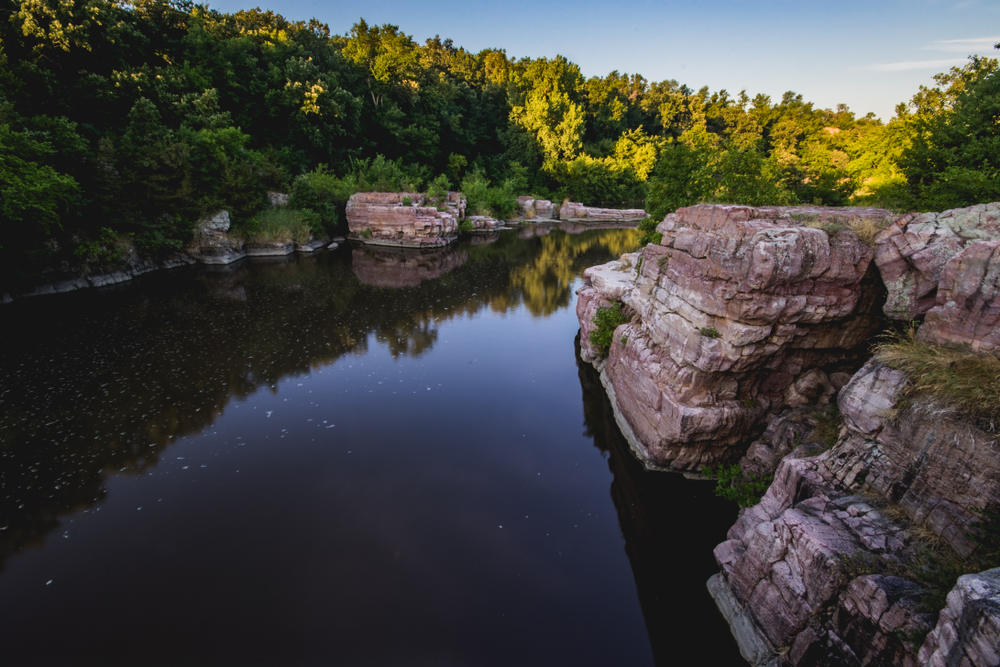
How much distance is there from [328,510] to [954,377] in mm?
9456

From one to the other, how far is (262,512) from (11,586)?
3402mm

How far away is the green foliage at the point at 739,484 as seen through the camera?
23.7ft

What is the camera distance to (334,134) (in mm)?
43438

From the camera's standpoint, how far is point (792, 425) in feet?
24.9

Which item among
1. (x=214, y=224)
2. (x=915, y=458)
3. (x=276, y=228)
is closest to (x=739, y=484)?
(x=915, y=458)

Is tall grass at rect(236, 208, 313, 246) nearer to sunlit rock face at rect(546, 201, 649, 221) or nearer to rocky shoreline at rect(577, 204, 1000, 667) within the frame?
rocky shoreline at rect(577, 204, 1000, 667)

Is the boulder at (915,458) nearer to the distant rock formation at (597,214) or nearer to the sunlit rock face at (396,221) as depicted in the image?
the sunlit rock face at (396,221)

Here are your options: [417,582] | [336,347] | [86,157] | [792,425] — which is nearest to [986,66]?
[792,425]

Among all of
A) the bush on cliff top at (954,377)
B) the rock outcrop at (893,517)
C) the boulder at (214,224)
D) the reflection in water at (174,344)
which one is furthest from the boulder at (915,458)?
the boulder at (214,224)

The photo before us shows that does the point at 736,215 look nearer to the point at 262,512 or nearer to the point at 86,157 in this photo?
the point at 262,512

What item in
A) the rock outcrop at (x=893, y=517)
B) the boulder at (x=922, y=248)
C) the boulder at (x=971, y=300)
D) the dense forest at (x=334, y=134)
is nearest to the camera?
→ the rock outcrop at (x=893, y=517)

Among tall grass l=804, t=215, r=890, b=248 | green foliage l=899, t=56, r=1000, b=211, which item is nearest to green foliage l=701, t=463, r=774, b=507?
tall grass l=804, t=215, r=890, b=248

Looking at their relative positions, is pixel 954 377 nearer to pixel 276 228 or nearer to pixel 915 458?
pixel 915 458

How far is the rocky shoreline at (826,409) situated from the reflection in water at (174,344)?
32.0 feet
